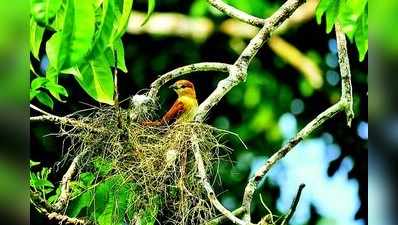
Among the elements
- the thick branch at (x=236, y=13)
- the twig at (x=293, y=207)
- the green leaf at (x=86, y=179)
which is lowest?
the twig at (x=293, y=207)

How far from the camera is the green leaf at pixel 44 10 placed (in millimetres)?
1103

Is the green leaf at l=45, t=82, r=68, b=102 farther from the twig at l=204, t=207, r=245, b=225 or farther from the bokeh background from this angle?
the twig at l=204, t=207, r=245, b=225

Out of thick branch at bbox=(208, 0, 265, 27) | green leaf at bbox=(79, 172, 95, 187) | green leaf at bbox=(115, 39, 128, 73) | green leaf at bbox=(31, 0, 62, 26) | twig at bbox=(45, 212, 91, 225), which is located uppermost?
thick branch at bbox=(208, 0, 265, 27)

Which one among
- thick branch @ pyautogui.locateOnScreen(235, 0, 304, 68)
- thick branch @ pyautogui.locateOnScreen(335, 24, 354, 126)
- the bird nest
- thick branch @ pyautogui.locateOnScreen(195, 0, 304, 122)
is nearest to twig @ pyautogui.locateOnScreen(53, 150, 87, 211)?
the bird nest

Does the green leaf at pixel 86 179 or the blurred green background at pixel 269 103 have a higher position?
the blurred green background at pixel 269 103

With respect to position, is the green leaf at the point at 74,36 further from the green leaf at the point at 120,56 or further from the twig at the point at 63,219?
the twig at the point at 63,219

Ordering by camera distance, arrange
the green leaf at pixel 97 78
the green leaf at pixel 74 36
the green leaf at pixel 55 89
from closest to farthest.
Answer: the green leaf at pixel 74 36 → the green leaf at pixel 97 78 → the green leaf at pixel 55 89

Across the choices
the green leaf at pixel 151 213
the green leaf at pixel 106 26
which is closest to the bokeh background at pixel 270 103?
the green leaf at pixel 151 213

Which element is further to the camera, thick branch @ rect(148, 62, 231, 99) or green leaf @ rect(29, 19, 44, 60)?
thick branch @ rect(148, 62, 231, 99)

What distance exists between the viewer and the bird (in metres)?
1.40

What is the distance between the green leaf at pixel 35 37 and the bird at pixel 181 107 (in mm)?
246

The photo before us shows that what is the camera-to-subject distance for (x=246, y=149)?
56.0 inches

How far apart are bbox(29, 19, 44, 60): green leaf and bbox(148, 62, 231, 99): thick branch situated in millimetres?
241
